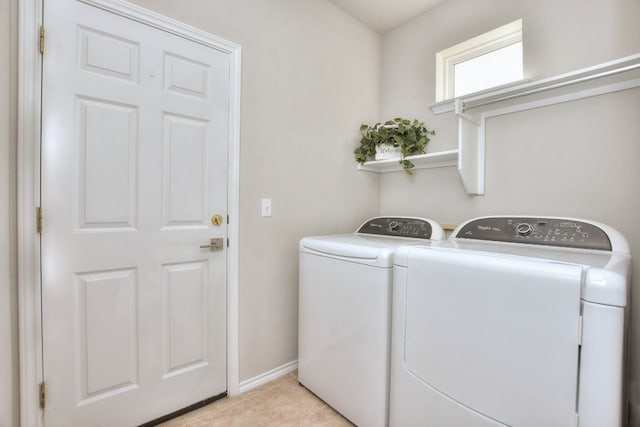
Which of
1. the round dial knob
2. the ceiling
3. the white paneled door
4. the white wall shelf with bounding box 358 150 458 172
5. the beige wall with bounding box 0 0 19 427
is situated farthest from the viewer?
the ceiling

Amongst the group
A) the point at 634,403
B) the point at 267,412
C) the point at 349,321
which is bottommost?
the point at 267,412

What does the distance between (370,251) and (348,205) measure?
0.96 m

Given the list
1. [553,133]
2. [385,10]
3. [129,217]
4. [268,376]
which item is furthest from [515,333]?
[385,10]

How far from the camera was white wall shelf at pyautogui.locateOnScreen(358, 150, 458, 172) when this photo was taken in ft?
6.33

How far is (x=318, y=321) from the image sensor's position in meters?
1.69

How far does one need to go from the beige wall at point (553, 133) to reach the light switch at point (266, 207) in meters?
1.13

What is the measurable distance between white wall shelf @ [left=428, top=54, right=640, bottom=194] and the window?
22 cm

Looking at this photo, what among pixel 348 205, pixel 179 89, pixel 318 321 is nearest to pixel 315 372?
pixel 318 321

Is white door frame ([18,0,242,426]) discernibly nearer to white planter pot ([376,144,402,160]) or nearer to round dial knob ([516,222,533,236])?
white planter pot ([376,144,402,160])

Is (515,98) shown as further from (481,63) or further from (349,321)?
(349,321)

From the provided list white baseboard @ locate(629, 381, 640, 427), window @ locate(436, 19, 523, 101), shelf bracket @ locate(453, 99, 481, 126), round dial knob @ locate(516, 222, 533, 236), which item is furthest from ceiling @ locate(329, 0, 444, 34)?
white baseboard @ locate(629, 381, 640, 427)

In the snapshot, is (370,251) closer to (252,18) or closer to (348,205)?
(348,205)

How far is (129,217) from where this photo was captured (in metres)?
1.41

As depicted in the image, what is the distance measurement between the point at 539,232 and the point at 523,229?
71 mm
